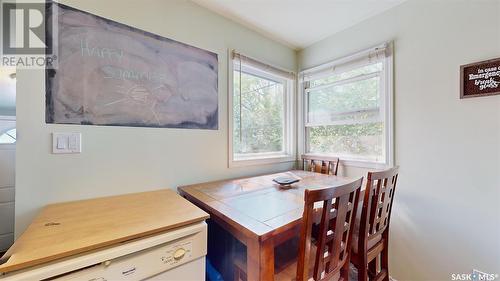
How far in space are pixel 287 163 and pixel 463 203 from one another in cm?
155

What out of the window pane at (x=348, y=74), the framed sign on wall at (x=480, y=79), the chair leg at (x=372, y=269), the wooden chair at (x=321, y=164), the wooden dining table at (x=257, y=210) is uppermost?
the window pane at (x=348, y=74)

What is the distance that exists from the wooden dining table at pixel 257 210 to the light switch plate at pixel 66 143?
73 centimetres

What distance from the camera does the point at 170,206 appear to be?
3.96 feet

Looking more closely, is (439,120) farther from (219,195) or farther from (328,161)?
(219,195)

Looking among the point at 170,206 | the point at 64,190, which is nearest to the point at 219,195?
the point at 170,206

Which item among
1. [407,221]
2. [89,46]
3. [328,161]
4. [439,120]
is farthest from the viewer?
[328,161]

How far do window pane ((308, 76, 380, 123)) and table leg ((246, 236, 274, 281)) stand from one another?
1700 millimetres

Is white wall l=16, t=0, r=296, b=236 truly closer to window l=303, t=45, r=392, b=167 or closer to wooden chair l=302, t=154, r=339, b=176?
wooden chair l=302, t=154, r=339, b=176

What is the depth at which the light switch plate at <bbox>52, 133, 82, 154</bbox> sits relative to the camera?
1200 mm

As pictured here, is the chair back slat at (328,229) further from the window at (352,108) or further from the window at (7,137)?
the window at (7,137)

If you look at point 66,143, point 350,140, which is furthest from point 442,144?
point 66,143

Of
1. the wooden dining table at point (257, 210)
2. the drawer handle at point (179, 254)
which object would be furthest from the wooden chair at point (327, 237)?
the drawer handle at point (179, 254)

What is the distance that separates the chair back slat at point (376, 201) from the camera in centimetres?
119

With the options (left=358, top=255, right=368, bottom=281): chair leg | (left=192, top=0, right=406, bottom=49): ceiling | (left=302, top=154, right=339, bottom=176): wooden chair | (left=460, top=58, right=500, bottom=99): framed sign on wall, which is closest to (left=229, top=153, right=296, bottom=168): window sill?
(left=302, top=154, right=339, bottom=176): wooden chair
